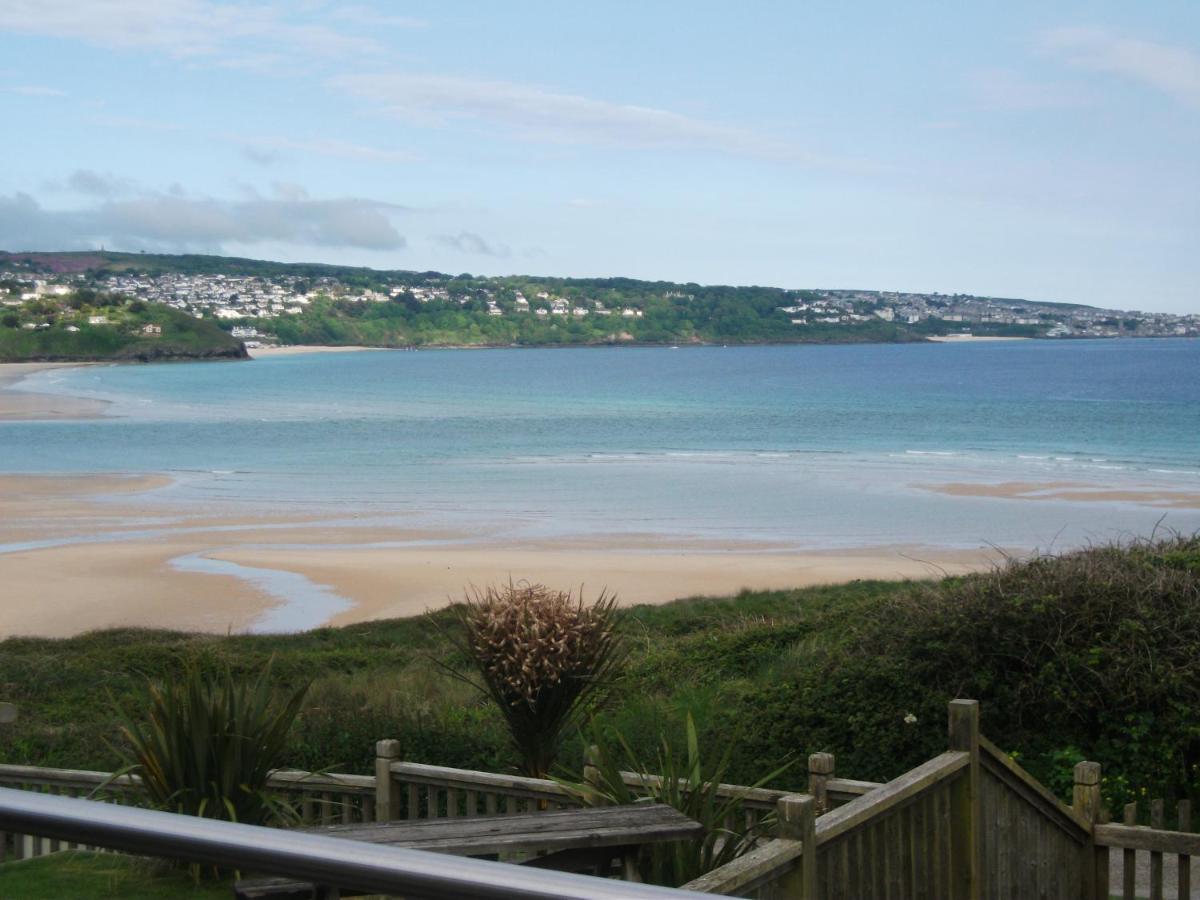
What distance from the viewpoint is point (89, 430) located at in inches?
2539

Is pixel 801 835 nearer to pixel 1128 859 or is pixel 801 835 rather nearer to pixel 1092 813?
pixel 1092 813

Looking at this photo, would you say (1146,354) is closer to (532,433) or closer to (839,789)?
(532,433)

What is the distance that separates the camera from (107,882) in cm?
584

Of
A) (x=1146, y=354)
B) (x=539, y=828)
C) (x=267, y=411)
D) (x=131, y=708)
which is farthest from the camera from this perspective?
(x=1146, y=354)

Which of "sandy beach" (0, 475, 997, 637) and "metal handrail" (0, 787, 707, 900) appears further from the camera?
"sandy beach" (0, 475, 997, 637)

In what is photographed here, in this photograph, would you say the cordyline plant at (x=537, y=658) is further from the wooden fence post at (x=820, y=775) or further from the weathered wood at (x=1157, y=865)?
the weathered wood at (x=1157, y=865)

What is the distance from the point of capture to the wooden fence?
4051 millimetres

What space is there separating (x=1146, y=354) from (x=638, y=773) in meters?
182

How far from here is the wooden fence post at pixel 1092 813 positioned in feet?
19.6

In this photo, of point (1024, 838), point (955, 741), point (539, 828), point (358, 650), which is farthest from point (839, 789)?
point (358, 650)

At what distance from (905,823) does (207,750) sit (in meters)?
3.16

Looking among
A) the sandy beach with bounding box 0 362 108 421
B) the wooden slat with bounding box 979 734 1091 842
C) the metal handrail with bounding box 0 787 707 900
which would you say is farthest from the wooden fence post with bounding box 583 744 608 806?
the sandy beach with bounding box 0 362 108 421

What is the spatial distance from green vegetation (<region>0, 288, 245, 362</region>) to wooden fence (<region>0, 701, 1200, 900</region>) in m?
158

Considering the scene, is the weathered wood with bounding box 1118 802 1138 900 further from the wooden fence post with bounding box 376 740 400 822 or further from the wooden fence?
the wooden fence post with bounding box 376 740 400 822
